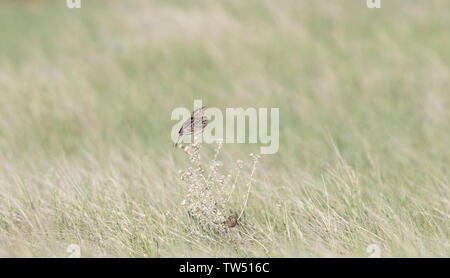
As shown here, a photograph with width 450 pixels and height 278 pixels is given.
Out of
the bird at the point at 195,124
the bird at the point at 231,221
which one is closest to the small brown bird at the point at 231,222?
the bird at the point at 231,221

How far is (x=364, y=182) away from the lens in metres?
4.63

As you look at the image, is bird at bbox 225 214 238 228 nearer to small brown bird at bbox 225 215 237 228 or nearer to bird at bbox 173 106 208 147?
small brown bird at bbox 225 215 237 228

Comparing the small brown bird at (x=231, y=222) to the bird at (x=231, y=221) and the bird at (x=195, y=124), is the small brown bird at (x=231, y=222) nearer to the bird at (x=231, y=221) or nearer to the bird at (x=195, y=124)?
the bird at (x=231, y=221)

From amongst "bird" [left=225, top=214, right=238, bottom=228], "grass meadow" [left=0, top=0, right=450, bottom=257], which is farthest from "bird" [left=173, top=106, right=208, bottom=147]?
"bird" [left=225, top=214, right=238, bottom=228]

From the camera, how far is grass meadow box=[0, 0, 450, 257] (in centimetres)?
359

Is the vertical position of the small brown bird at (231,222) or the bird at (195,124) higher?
the bird at (195,124)

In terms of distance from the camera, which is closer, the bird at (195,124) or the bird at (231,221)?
the bird at (231,221)

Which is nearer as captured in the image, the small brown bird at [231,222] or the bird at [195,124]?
the small brown bird at [231,222]

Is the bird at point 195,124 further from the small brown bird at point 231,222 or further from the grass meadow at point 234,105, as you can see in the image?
the small brown bird at point 231,222

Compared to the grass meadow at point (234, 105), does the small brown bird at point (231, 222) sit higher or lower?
lower

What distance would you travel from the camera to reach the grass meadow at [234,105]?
359cm

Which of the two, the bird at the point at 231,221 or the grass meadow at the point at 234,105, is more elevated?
the grass meadow at the point at 234,105
